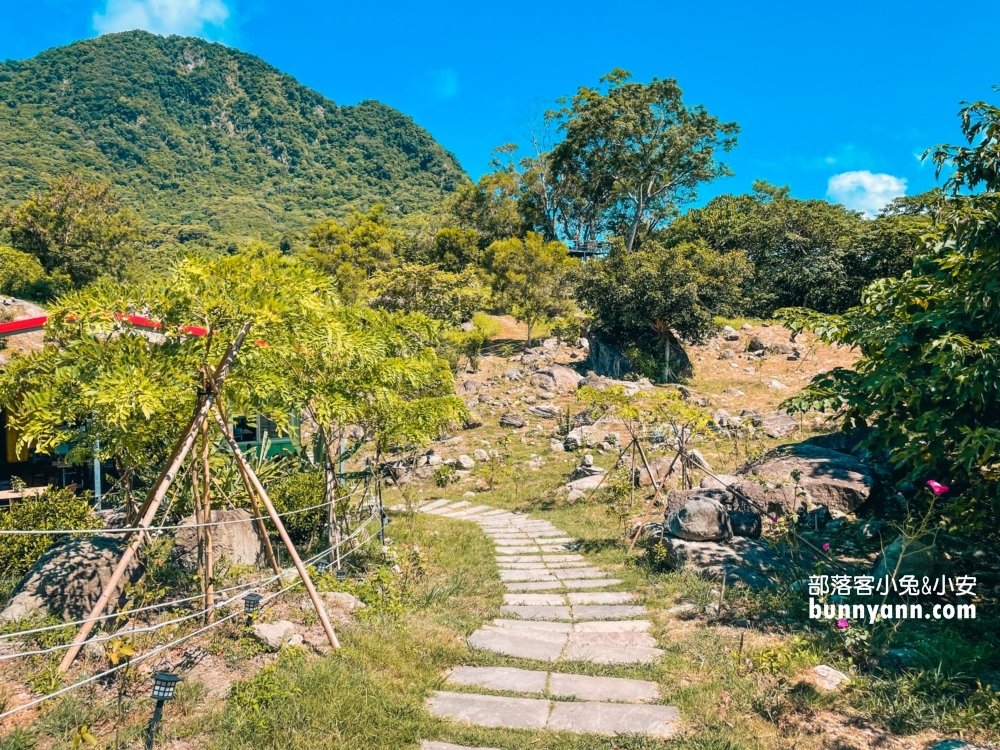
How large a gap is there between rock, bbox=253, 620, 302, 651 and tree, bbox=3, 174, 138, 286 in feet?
120

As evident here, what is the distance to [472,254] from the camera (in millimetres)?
37938

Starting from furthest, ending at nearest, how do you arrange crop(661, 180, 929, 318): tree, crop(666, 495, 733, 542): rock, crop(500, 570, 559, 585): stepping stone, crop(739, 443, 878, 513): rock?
1. crop(661, 180, 929, 318): tree
2. crop(739, 443, 878, 513): rock
3. crop(666, 495, 733, 542): rock
4. crop(500, 570, 559, 585): stepping stone

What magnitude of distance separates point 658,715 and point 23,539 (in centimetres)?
682

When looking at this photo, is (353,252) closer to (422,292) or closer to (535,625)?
(422,292)

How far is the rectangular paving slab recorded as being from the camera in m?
6.59

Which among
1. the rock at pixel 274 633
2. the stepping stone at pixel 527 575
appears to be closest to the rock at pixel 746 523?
the stepping stone at pixel 527 575

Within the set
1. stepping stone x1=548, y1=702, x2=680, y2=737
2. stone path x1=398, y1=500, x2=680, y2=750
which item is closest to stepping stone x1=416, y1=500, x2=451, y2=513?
stone path x1=398, y1=500, x2=680, y2=750

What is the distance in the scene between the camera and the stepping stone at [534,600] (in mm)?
6602

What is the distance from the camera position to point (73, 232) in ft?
111

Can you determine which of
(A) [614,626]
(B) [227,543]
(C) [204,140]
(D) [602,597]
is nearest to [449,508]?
(B) [227,543]

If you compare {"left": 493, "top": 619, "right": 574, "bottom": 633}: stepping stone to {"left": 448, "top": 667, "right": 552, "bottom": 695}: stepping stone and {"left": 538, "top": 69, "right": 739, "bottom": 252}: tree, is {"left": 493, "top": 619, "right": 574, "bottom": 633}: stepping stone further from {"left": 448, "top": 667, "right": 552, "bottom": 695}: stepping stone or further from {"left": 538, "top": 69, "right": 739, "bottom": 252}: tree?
{"left": 538, "top": 69, "right": 739, "bottom": 252}: tree

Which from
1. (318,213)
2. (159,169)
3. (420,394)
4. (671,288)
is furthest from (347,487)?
(159,169)

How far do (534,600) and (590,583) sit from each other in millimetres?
867

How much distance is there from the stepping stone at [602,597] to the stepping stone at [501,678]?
1.84m
